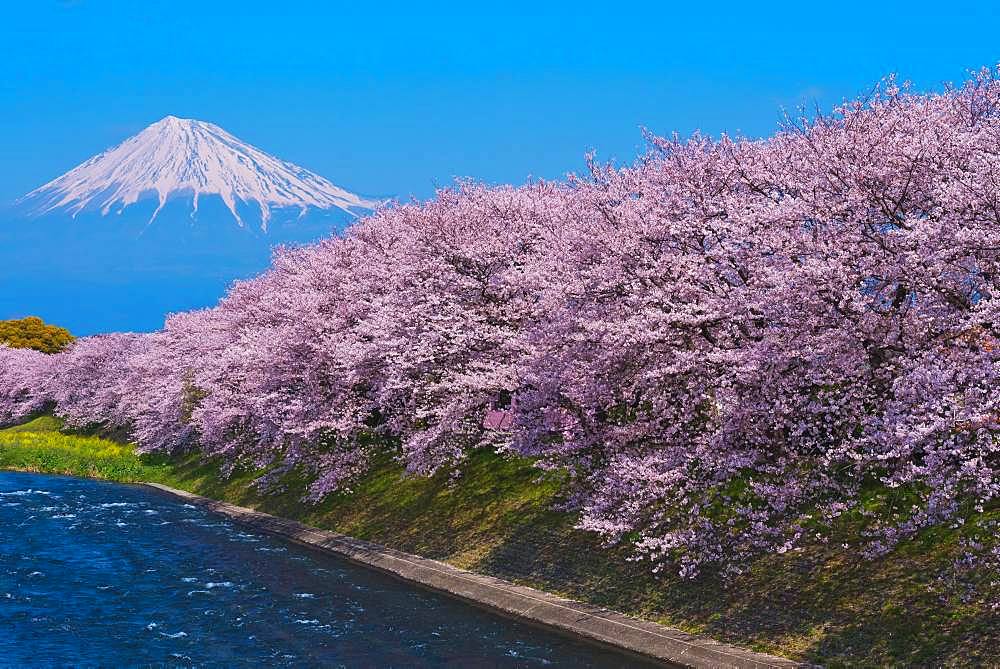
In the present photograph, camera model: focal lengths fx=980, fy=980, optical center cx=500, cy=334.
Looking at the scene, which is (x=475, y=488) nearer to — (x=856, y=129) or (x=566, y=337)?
(x=566, y=337)

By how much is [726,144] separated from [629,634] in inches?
492

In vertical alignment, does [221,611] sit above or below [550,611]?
below

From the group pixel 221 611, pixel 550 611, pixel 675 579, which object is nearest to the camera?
pixel 675 579

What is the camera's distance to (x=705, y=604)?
21.1 m

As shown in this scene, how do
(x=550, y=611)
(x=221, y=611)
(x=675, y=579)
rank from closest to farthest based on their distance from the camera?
1. (x=675, y=579)
2. (x=550, y=611)
3. (x=221, y=611)

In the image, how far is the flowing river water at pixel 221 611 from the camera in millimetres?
20531

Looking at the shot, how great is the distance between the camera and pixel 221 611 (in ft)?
80.4

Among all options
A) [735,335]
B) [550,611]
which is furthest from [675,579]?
[735,335]

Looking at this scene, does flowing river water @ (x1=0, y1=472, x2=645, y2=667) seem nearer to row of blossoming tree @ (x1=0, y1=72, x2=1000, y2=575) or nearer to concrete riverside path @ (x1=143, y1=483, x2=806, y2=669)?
concrete riverside path @ (x1=143, y1=483, x2=806, y2=669)

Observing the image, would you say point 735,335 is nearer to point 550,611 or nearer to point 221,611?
point 550,611

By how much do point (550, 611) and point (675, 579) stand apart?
122 inches

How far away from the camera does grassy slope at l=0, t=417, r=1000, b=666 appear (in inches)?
686

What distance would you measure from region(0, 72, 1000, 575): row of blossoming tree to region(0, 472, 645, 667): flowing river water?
4167mm

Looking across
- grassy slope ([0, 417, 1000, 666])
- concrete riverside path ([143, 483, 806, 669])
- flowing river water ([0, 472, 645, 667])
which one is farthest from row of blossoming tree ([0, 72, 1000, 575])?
flowing river water ([0, 472, 645, 667])
